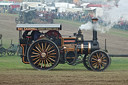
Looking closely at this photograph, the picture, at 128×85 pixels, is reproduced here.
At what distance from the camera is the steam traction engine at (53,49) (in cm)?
1481

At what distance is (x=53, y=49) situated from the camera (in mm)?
14805

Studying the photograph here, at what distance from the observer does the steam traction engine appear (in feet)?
48.6

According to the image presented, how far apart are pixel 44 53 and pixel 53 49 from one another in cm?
34

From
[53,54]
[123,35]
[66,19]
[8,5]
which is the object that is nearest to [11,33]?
[123,35]

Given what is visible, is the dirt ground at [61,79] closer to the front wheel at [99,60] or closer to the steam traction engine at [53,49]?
the steam traction engine at [53,49]

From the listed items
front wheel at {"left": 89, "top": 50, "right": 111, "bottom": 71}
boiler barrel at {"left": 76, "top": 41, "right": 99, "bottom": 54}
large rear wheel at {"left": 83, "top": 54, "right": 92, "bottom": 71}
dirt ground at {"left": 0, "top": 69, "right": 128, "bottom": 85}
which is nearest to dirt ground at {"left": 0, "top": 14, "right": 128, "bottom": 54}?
large rear wheel at {"left": 83, "top": 54, "right": 92, "bottom": 71}

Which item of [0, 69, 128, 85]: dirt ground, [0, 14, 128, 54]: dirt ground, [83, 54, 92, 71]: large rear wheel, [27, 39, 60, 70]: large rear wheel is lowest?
[0, 14, 128, 54]: dirt ground

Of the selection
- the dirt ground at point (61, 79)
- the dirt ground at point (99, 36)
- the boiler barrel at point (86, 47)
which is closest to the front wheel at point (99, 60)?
the boiler barrel at point (86, 47)

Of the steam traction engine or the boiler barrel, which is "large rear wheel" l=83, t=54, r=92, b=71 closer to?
the steam traction engine

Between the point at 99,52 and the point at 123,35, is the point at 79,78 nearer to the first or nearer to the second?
the point at 99,52

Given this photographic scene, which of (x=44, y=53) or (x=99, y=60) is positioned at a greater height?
(x=44, y=53)

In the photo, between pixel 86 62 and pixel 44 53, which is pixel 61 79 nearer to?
pixel 44 53

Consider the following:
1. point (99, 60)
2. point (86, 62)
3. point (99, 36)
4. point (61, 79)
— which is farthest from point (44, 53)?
point (99, 36)

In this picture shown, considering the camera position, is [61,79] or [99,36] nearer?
[61,79]
